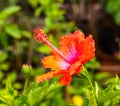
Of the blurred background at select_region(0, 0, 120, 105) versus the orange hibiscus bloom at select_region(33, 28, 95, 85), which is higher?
the blurred background at select_region(0, 0, 120, 105)

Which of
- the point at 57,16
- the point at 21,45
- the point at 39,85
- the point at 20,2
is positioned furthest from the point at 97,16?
the point at 39,85

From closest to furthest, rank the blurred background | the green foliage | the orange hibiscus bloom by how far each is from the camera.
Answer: the orange hibiscus bloom → the blurred background → the green foliage

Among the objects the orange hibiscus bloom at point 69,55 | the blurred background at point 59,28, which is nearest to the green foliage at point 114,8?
the blurred background at point 59,28

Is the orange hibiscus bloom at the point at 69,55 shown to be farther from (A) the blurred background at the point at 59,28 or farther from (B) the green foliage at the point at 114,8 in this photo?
(B) the green foliage at the point at 114,8

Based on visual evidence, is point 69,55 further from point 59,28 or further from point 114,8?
point 114,8

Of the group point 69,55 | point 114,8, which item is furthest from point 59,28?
point 69,55

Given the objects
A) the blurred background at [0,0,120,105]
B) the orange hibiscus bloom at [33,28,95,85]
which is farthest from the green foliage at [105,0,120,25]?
the orange hibiscus bloom at [33,28,95,85]

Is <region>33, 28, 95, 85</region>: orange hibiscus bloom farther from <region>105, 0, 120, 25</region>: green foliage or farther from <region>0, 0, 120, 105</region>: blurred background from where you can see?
<region>105, 0, 120, 25</region>: green foliage
